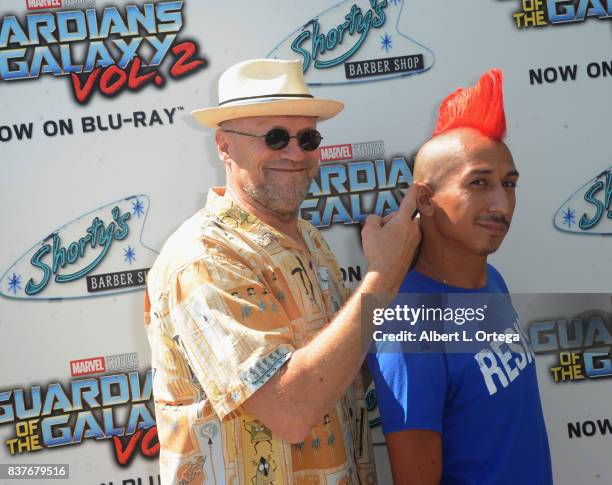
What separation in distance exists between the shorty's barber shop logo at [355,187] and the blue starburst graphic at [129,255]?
2.31ft

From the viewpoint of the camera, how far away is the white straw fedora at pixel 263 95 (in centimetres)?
244

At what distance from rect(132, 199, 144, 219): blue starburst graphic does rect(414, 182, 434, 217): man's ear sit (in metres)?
1.16

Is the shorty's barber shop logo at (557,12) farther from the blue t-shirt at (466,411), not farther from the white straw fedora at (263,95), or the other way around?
the blue t-shirt at (466,411)

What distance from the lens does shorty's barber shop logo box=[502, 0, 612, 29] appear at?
314 centimetres

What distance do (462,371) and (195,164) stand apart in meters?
1.40

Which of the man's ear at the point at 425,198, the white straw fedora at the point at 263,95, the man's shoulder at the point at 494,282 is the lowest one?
the man's shoulder at the point at 494,282

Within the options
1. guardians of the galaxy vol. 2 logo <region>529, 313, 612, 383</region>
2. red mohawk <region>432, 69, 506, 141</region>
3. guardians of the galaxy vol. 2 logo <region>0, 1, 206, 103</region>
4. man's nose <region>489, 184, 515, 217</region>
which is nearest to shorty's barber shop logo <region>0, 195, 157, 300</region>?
guardians of the galaxy vol. 2 logo <region>0, 1, 206, 103</region>

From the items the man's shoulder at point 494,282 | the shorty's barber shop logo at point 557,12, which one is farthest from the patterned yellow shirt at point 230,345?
the shorty's barber shop logo at point 557,12

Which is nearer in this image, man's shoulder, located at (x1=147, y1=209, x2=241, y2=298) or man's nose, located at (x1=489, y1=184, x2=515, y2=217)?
man's shoulder, located at (x1=147, y1=209, x2=241, y2=298)

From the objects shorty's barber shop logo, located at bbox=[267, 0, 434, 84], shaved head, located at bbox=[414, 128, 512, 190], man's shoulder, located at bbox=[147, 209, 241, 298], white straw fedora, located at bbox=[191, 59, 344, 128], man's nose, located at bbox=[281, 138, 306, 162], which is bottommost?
man's shoulder, located at bbox=[147, 209, 241, 298]

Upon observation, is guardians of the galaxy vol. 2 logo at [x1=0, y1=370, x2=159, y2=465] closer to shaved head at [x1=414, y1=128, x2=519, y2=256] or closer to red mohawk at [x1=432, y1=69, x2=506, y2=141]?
shaved head at [x1=414, y1=128, x2=519, y2=256]

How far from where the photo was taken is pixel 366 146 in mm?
3141

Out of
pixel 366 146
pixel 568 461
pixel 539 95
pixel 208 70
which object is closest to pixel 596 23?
pixel 539 95

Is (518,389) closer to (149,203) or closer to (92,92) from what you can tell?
(149,203)
